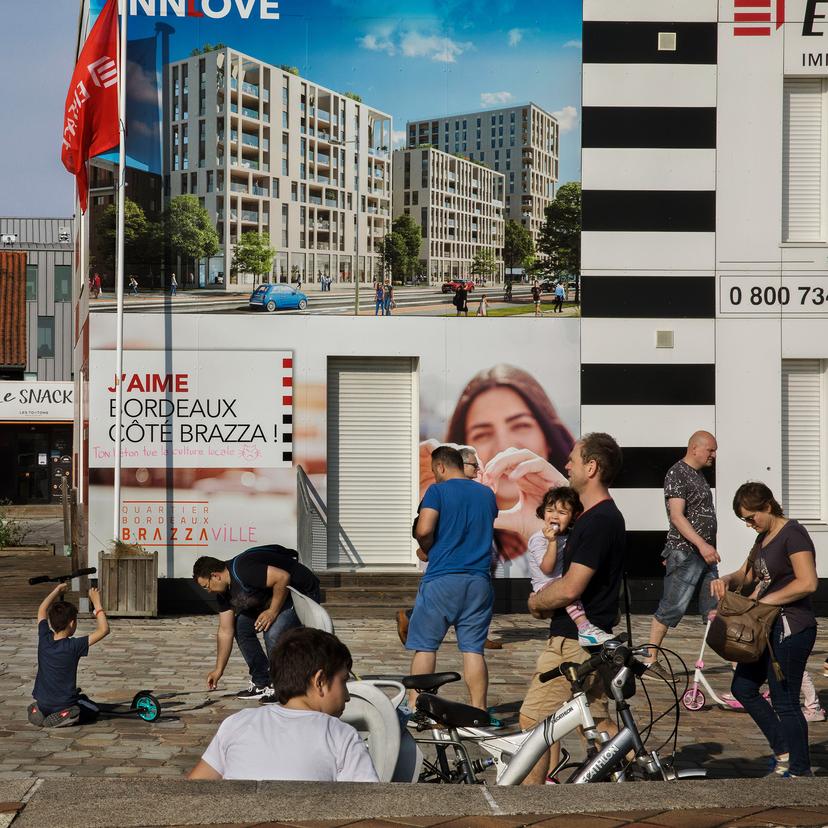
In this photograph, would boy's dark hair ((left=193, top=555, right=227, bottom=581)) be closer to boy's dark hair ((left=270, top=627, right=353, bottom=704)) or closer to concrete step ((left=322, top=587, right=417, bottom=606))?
boy's dark hair ((left=270, top=627, right=353, bottom=704))

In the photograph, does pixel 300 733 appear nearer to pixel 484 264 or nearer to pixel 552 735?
pixel 552 735

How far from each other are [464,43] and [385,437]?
4.70 meters

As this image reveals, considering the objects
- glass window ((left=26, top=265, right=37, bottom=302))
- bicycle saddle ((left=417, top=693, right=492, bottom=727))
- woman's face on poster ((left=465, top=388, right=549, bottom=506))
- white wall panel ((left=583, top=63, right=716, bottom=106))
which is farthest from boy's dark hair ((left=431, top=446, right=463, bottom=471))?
glass window ((left=26, top=265, right=37, bottom=302))

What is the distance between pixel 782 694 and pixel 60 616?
188 inches

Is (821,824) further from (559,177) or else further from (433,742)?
(559,177)

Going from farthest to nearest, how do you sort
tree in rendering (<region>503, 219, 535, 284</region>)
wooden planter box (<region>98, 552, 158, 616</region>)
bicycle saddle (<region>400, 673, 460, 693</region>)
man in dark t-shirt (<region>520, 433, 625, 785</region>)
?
tree in rendering (<region>503, 219, 535, 284</region>) → wooden planter box (<region>98, 552, 158, 616</region>) → man in dark t-shirt (<region>520, 433, 625, 785</region>) → bicycle saddle (<region>400, 673, 460, 693</region>)

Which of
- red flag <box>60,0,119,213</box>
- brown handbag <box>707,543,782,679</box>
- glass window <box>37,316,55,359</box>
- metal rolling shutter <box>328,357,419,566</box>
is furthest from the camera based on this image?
glass window <box>37,316,55,359</box>

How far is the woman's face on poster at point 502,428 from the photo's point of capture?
1391 centimetres

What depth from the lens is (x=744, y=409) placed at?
1377cm

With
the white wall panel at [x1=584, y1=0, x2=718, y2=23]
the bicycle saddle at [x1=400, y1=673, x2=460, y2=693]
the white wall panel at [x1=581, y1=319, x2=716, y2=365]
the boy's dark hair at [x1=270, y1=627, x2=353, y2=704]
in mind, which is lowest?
the bicycle saddle at [x1=400, y1=673, x2=460, y2=693]

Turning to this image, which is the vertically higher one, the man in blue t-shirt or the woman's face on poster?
the woman's face on poster

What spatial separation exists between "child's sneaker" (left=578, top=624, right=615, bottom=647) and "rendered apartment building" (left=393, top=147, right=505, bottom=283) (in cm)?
929

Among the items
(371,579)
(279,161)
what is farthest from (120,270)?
(371,579)

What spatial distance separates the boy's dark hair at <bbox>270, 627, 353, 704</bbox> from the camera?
13.6ft
